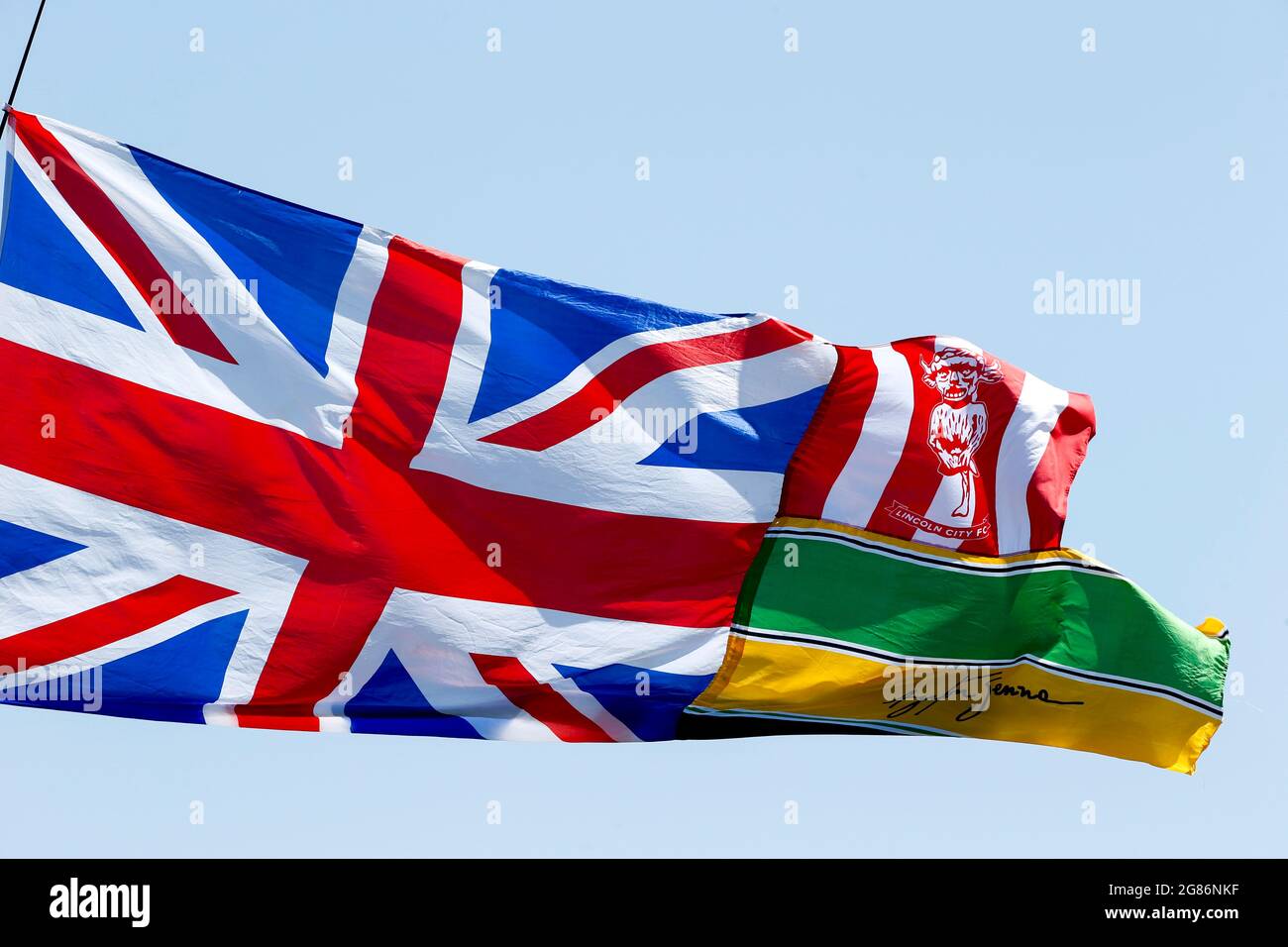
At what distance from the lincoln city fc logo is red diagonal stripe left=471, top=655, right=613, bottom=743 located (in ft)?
12.5

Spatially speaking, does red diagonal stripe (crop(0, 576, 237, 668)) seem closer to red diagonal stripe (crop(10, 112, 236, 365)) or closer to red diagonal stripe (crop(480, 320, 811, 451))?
red diagonal stripe (crop(10, 112, 236, 365))

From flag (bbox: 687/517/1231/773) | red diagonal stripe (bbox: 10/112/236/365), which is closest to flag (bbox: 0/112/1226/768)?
red diagonal stripe (bbox: 10/112/236/365)

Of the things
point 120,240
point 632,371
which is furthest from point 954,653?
point 120,240

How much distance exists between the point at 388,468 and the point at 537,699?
2.06 meters

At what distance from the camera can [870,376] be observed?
17.1 meters

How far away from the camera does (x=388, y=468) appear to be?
15.1m

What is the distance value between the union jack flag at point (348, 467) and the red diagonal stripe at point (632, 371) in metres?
0.02

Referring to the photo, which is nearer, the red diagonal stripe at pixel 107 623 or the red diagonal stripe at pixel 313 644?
the red diagonal stripe at pixel 107 623

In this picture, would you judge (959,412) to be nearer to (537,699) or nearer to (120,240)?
(537,699)

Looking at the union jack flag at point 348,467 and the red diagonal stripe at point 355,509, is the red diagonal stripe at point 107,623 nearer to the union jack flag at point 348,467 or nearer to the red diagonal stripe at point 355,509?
the union jack flag at point 348,467

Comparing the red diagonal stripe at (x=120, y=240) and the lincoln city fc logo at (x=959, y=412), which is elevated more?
the red diagonal stripe at (x=120, y=240)

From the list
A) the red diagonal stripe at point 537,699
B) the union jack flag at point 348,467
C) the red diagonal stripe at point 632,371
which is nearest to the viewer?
the union jack flag at point 348,467

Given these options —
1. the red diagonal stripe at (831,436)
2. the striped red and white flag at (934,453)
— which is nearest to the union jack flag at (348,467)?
the red diagonal stripe at (831,436)

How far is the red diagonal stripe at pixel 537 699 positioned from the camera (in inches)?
598
